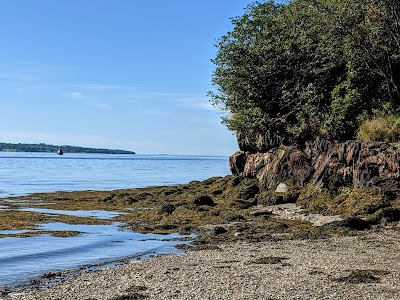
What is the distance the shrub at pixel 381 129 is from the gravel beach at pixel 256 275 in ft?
32.5

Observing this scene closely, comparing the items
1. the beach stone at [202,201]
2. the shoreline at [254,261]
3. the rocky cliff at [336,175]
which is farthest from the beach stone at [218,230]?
the beach stone at [202,201]

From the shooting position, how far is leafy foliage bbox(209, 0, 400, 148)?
2692 centimetres

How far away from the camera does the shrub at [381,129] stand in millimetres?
26375

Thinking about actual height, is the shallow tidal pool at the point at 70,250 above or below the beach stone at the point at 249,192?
below

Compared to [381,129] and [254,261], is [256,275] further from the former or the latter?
[381,129]

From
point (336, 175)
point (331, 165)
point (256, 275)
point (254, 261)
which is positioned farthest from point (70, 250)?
point (331, 165)

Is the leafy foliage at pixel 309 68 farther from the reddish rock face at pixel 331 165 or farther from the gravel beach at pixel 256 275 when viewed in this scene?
the gravel beach at pixel 256 275

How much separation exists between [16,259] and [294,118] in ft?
70.7

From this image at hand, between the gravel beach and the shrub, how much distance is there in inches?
390

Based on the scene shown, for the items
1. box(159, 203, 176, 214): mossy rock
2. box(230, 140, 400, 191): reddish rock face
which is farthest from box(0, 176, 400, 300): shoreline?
box(230, 140, 400, 191): reddish rock face

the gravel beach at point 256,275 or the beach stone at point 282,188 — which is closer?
the gravel beach at point 256,275

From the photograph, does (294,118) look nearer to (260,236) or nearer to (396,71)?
(396,71)

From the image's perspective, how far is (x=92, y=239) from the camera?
20828 mm

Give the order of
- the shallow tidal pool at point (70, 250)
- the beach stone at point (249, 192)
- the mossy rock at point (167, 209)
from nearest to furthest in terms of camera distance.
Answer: the shallow tidal pool at point (70, 250), the mossy rock at point (167, 209), the beach stone at point (249, 192)
